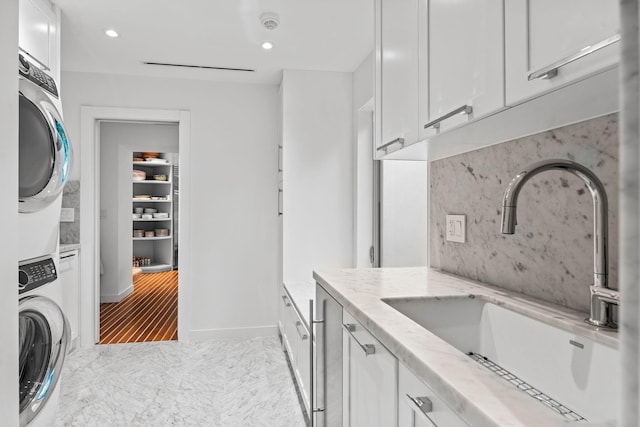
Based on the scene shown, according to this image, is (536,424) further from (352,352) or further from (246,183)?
(246,183)

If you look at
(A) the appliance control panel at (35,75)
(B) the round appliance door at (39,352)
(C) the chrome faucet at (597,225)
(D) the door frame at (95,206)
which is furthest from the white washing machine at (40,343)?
(C) the chrome faucet at (597,225)

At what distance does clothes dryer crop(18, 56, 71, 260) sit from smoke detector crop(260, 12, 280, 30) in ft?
4.12

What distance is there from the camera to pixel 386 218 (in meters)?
3.16

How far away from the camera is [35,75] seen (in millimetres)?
1874

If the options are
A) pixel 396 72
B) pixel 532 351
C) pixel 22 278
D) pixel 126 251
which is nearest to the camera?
pixel 532 351

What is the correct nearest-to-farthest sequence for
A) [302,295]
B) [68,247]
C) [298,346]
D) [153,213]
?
[298,346], [302,295], [68,247], [153,213]

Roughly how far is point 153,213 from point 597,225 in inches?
270

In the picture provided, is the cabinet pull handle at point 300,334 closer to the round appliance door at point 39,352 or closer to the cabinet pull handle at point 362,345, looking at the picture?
the cabinet pull handle at point 362,345

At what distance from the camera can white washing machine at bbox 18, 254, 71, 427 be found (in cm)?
178

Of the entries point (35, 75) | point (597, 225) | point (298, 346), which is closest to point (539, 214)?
point (597, 225)

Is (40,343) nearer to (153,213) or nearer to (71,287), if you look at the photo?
(71,287)

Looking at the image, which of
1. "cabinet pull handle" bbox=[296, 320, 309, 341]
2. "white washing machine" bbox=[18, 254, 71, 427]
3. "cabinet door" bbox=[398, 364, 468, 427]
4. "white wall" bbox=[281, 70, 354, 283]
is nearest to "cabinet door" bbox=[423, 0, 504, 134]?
"cabinet door" bbox=[398, 364, 468, 427]

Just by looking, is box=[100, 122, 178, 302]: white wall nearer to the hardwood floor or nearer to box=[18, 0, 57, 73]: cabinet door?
the hardwood floor

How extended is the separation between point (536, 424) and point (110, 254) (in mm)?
5281
